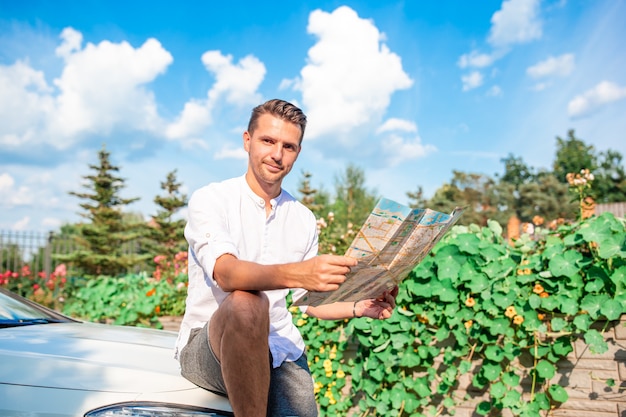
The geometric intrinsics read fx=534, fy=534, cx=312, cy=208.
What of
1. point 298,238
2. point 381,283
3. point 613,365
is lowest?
point 613,365

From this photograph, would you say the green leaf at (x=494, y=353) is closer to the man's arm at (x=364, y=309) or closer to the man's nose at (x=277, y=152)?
the man's arm at (x=364, y=309)

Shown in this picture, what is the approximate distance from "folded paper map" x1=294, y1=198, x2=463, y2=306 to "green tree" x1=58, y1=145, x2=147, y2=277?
11342mm

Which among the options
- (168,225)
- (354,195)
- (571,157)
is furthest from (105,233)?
(571,157)

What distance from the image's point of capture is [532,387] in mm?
2742

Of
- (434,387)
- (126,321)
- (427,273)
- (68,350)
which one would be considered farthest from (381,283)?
(126,321)

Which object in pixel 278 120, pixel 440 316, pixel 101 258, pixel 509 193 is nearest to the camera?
pixel 278 120

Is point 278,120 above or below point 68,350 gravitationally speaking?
above

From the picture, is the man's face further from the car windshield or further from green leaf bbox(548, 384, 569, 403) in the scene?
green leaf bbox(548, 384, 569, 403)

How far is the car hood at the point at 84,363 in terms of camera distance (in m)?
1.57

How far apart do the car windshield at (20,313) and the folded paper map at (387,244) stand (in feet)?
4.49

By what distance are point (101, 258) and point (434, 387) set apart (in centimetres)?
1067

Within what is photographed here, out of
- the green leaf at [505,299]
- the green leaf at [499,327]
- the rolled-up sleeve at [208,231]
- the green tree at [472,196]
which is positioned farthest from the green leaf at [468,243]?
the green tree at [472,196]

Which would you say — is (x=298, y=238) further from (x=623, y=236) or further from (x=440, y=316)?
(x=623, y=236)

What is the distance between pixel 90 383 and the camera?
157 cm
